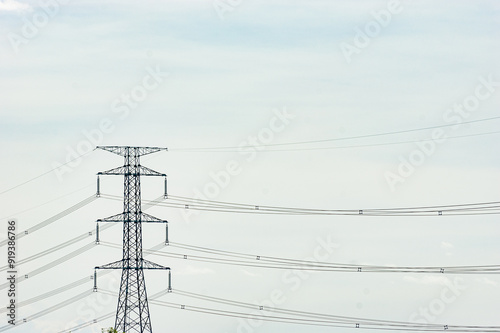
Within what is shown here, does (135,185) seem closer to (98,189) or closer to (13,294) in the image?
(98,189)

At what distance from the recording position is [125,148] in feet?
472

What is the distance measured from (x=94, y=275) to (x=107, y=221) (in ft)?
31.4

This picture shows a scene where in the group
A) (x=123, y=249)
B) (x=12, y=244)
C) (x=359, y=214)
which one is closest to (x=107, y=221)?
(x=123, y=249)

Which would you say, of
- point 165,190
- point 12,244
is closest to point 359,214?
point 165,190

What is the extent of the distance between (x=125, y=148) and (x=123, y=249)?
10597 millimetres

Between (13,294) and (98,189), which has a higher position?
(98,189)

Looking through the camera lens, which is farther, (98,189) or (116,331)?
(98,189)

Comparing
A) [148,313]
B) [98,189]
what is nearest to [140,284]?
[148,313]

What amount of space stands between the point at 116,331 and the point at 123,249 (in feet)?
29.9

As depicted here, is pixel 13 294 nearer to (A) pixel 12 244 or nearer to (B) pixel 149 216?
(A) pixel 12 244

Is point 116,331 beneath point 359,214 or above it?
beneath

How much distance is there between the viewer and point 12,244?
501ft

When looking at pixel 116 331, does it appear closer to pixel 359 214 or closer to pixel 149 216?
pixel 149 216

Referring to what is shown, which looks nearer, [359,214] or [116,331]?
[116,331]
